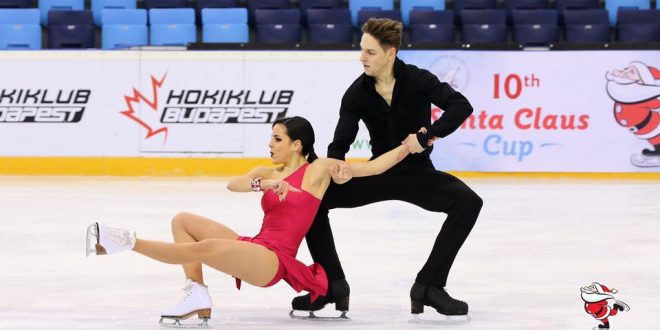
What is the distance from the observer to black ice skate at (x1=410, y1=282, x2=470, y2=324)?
4.85 metres

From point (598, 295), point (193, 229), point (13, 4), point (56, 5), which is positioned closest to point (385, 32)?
point (193, 229)

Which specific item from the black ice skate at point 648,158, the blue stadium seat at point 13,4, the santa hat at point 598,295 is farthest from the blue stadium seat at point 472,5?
the santa hat at point 598,295

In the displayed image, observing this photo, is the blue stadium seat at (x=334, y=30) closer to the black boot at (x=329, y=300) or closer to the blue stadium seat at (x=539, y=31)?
the blue stadium seat at (x=539, y=31)

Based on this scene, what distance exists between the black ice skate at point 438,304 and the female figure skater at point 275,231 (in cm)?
39

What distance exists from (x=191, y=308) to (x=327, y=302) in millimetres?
613

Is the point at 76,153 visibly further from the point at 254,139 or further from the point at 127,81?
the point at 254,139

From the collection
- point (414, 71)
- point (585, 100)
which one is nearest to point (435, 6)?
point (585, 100)

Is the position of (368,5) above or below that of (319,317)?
above

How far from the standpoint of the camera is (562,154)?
13.1 metres

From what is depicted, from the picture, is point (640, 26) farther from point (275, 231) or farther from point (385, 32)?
point (275, 231)

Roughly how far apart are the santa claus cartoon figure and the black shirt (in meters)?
8.60

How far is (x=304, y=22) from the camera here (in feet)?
50.2

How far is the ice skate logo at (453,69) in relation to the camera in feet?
43.2

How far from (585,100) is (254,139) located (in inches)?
150
